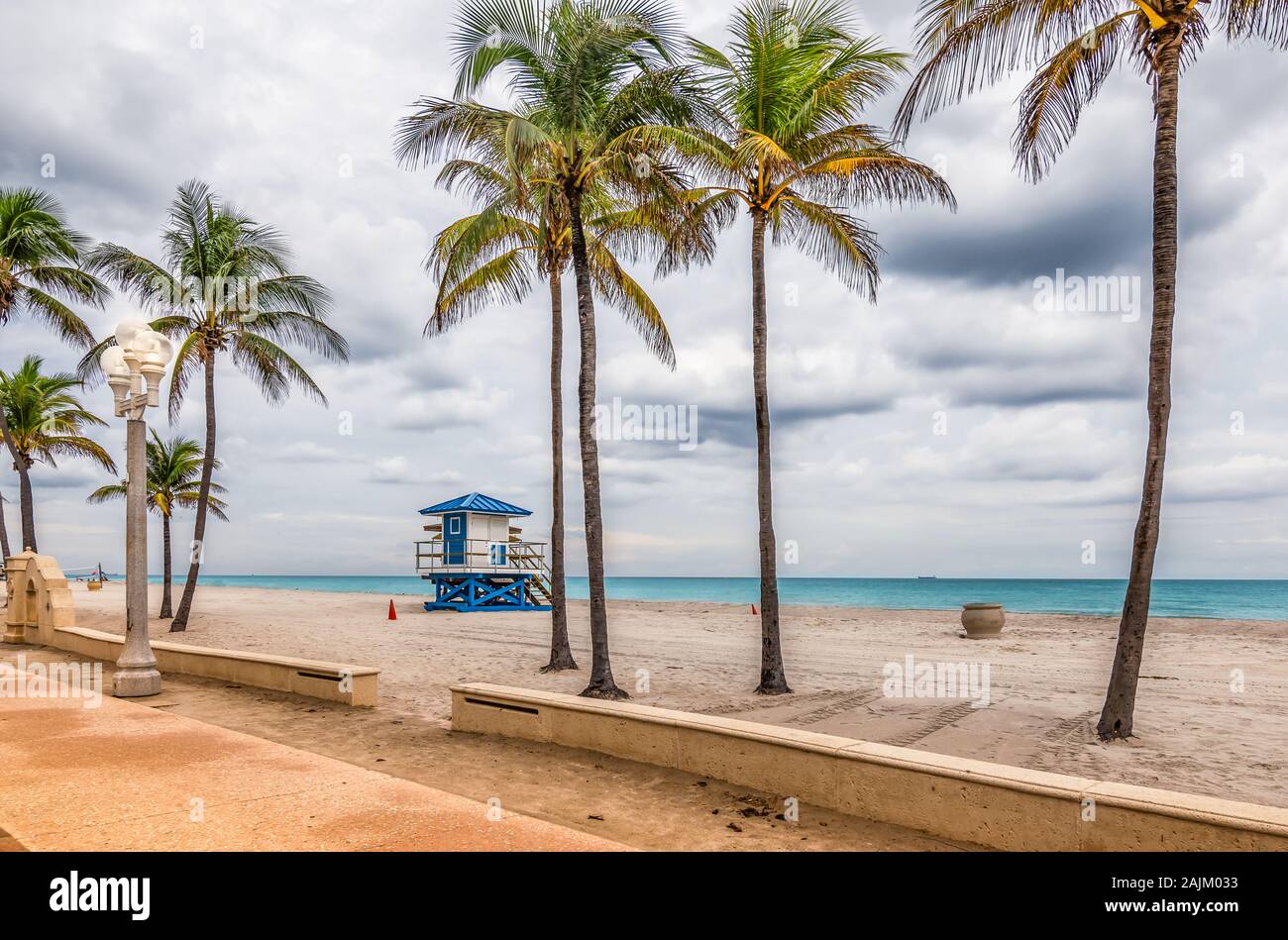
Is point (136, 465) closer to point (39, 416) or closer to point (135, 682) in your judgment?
point (135, 682)

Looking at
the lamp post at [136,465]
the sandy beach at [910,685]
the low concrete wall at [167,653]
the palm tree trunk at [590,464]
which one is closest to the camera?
the sandy beach at [910,685]

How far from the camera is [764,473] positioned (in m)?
11.7

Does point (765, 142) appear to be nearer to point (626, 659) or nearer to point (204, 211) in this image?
point (626, 659)

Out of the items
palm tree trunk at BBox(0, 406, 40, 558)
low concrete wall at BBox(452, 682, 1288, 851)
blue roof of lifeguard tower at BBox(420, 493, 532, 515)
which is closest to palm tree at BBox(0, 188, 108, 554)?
palm tree trunk at BBox(0, 406, 40, 558)

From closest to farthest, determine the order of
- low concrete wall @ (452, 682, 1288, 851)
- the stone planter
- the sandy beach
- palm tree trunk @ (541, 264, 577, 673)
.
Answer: low concrete wall @ (452, 682, 1288, 851)
the sandy beach
palm tree trunk @ (541, 264, 577, 673)
the stone planter

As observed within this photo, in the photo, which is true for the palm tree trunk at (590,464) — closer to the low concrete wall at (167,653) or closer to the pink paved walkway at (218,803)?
the low concrete wall at (167,653)

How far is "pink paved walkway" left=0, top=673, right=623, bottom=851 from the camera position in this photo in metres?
3.68

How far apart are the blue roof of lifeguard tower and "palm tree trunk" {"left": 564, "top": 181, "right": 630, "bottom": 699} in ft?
67.5

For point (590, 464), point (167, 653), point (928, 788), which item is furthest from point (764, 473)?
point (167, 653)

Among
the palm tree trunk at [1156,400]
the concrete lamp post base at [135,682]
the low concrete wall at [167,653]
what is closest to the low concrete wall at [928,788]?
the low concrete wall at [167,653]

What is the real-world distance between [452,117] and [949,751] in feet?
33.4

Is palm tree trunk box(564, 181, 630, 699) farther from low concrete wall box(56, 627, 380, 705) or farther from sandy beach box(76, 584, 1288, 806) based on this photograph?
low concrete wall box(56, 627, 380, 705)

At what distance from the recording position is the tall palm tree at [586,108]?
415 inches
